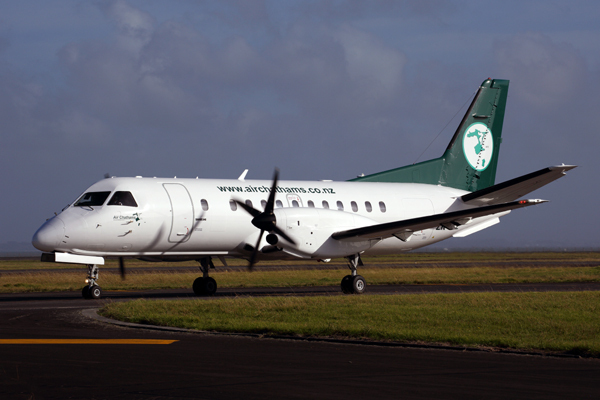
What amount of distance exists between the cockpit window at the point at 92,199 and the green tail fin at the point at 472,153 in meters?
11.8

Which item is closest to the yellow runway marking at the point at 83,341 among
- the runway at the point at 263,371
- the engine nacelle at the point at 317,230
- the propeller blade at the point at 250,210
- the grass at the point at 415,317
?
the runway at the point at 263,371

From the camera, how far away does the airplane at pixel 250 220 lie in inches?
848

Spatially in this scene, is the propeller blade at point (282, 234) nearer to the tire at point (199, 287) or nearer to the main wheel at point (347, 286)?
the main wheel at point (347, 286)

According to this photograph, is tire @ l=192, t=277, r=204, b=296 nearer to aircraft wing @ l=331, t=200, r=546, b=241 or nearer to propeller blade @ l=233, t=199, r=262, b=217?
propeller blade @ l=233, t=199, r=262, b=217

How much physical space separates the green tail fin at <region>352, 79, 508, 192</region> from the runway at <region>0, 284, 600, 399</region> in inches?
706

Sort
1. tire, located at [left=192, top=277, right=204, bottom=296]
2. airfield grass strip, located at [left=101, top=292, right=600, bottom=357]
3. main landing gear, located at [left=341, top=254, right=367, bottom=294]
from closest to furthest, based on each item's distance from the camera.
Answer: airfield grass strip, located at [left=101, top=292, right=600, bottom=357] → main landing gear, located at [left=341, top=254, right=367, bottom=294] → tire, located at [left=192, top=277, right=204, bottom=296]

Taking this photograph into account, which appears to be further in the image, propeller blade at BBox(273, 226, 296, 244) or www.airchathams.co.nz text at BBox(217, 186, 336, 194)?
www.airchathams.co.nz text at BBox(217, 186, 336, 194)

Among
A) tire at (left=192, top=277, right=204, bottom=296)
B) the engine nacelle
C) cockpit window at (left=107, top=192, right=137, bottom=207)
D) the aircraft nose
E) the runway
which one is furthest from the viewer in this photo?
tire at (left=192, top=277, right=204, bottom=296)

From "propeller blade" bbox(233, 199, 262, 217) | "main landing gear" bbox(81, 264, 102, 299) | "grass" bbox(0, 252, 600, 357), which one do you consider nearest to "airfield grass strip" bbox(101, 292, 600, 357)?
"grass" bbox(0, 252, 600, 357)

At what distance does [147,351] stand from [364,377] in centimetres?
396

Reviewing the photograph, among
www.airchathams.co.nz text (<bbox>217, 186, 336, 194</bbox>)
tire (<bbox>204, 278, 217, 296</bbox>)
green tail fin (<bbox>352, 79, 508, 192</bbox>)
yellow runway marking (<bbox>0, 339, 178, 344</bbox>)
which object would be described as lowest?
yellow runway marking (<bbox>0, 339, 178, 344</bbox>)

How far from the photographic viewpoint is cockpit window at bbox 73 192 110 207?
21906 mm

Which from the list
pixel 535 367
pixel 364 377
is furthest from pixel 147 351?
pixel 535 367

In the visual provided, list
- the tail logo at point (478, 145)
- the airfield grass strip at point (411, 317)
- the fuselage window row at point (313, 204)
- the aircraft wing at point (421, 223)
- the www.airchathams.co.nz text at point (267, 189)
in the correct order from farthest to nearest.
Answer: the tail logo at point (478, 145) < the www.airchathams.co.nz text at point (267, 189) < the fuselage window row at point (313, 204) < the aircraft wing at point (421, 223) < the airfield grass strip at point (411, 317)
